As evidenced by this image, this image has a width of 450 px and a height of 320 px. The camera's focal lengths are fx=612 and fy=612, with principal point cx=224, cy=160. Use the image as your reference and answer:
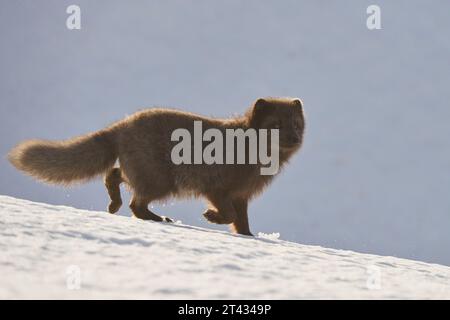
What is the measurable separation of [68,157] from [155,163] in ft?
4.41

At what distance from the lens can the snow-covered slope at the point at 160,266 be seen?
13.8 feet

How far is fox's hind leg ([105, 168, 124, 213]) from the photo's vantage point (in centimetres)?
923

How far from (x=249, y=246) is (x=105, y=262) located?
2138 mm

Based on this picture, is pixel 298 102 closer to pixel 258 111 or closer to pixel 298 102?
pixel 298 102

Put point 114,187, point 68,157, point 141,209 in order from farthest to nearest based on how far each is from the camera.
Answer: point 114,187
point 68,157
point 141,209

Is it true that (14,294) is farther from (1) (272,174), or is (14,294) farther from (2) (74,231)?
(1) (272,174)

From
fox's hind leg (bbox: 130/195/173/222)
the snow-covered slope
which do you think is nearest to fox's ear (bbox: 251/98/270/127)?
fox's hind leg (bbox: 130/195/173/222)

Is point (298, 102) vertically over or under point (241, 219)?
over

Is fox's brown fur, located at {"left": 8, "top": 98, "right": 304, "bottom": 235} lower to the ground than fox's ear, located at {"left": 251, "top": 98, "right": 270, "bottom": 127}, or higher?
lower

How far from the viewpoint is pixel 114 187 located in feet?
30.8

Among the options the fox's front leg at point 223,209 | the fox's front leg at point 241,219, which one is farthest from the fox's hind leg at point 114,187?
the fox's front leg at point 241,219

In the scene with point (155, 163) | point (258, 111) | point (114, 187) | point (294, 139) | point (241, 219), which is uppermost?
point (258, 111)

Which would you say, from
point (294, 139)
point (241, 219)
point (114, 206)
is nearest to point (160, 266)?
point (241, 219)

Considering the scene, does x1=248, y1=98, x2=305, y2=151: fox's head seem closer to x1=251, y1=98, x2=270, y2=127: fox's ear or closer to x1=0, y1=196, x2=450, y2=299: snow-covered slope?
x1=251, y1=98, x2=270, y2=127: fox's ear
